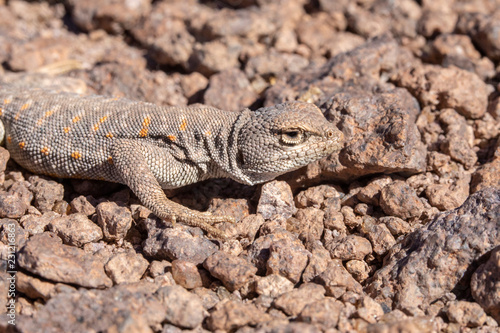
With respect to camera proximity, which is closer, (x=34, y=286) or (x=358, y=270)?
(x=34, y=286)

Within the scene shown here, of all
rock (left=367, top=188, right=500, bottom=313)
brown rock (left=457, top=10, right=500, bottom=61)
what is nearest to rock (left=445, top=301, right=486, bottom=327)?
rock (left=367, top=188, right=500, bottom=313)

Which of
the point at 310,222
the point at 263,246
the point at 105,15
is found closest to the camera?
the point at 263,246

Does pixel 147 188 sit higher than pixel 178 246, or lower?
higher

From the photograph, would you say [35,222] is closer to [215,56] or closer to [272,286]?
[272,286]

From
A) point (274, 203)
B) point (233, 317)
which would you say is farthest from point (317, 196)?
point (233, 317)

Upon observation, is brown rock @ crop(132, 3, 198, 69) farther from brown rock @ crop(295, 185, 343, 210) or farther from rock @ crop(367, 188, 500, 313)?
rock @ crop(367, 188, 500, 313)

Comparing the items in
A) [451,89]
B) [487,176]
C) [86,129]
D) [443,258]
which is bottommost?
[86,129]
